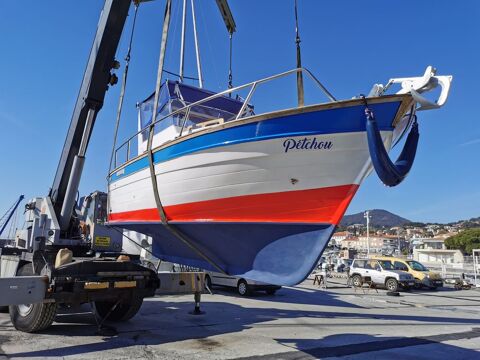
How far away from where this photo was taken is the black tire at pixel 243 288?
1218 centimetres

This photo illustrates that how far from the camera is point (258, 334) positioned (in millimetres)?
6590

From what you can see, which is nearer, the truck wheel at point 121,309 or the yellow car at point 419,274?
the truck wheel at point 121,309

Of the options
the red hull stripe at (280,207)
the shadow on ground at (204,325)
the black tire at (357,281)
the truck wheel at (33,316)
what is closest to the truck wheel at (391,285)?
the black tire at (357,281)

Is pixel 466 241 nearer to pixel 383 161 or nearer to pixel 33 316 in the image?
pixel 383 161

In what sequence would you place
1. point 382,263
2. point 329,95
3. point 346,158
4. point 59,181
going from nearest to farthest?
point 346,158 < point 329,95 < point 59,181 < point 382,263

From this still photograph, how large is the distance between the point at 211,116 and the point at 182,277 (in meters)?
3.06

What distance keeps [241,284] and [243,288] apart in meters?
0.16

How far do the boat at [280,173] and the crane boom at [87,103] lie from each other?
209 centimetres

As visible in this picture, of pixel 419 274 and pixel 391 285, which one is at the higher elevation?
pixel 419 274

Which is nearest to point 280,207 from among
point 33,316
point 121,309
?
point 121,309

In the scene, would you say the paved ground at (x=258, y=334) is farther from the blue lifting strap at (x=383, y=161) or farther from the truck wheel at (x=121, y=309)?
the blue lifting strap at (x=383, y=161)

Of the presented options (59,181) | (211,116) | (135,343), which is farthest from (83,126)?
(135,343)

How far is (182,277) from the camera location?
7.54m

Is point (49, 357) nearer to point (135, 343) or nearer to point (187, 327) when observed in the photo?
point (135, 343)
